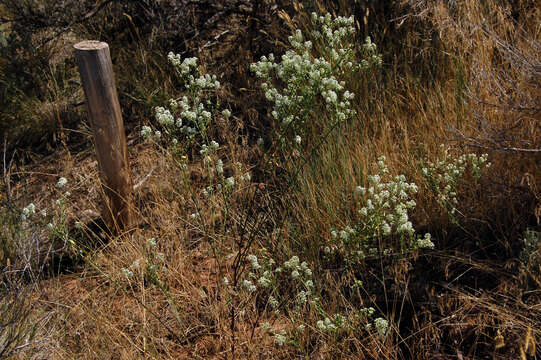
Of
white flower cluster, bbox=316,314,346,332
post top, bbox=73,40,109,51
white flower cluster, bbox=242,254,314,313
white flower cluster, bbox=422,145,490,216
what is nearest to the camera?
white flower cluster, bbox=316,314,346,332

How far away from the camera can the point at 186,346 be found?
2.73 m

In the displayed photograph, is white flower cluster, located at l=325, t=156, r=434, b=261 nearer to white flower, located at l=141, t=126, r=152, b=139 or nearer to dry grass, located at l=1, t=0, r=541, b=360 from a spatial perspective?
dry grass, located at l=1, t=0, r=541, b=360

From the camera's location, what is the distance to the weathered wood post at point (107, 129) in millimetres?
3199

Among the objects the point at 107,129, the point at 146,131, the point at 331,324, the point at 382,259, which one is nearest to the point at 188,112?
the point at 146,131

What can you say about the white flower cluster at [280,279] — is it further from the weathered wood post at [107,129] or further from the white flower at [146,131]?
the weathered wood post at [107,129]

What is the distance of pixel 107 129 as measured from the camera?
337 centimetres

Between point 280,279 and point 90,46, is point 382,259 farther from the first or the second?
point 90,46

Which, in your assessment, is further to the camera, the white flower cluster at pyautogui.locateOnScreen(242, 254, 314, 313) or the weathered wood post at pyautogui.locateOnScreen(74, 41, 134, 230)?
the weathered wood post at pyautogui.locateOnScreen(74, 41, 134, 230)

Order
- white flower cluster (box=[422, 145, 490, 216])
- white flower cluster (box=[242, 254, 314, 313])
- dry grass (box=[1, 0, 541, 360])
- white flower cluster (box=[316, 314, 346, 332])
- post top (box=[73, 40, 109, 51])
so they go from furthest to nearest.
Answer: post top (box=[73, 40, 109, 51]) → white flower cluster (box=[422, 145, 490, 216]) → dry grass (box=[1, 0, 541, 360]) → white flower cluster (box=[242, 254, 314, 313]) → white flower cluster (box=[316, 314, 346, 332])

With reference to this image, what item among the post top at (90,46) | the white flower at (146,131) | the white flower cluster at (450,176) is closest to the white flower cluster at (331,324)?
the white flower cluster at (450,176)

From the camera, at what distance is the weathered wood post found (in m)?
3.20

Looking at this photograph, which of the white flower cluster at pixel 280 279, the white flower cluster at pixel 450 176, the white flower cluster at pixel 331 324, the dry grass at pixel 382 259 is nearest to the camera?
the white flower cluster at pixel 331 324

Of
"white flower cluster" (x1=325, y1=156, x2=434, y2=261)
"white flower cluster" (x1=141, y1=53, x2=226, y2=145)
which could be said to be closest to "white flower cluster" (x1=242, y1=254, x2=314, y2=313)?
"white flower cluster" (x1=325, y1=156, x2=434, y2=261)

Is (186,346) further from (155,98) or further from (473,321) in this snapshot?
(155,98)
